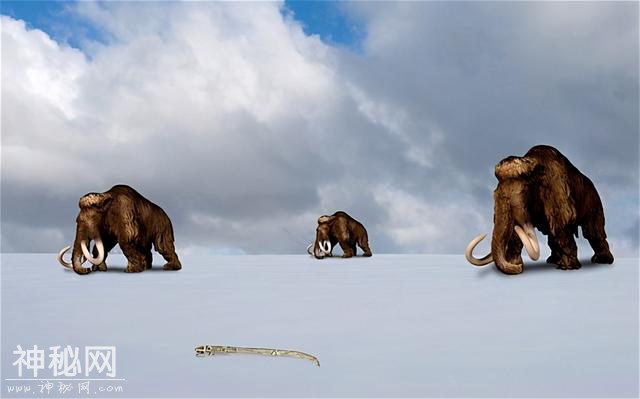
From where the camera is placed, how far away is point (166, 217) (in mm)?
10508

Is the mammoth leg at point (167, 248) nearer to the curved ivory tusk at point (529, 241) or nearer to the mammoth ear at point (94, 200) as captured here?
the mammoth ear at point (94, 200)

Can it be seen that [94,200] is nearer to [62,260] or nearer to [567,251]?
[62,260]

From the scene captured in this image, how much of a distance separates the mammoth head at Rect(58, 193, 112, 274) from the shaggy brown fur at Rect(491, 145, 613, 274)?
5902 mm

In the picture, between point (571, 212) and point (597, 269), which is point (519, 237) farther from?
point (597, 269)

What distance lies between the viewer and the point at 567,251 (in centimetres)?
863

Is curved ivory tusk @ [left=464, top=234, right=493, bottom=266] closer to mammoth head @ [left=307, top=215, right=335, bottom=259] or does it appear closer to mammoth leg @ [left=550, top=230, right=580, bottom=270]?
mammoth leg @ [left=550, top=230, right=580, bottom=270]

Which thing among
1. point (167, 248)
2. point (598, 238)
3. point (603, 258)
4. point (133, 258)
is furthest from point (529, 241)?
point (133, 258)

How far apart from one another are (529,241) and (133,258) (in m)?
5.94

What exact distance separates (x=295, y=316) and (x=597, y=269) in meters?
5.57

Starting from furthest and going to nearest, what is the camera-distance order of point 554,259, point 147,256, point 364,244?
point 364,244
point 147,256
point 554,259

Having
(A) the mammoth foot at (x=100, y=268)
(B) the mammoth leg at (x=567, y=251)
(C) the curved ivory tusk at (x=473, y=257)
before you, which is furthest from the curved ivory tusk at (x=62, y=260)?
(B) the mammoth leg at (x=567, y=251)

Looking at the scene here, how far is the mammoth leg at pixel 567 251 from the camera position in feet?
28.1

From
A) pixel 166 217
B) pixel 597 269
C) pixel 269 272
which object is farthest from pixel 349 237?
pixel 597 269

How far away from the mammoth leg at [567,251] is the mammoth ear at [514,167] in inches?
43.5
